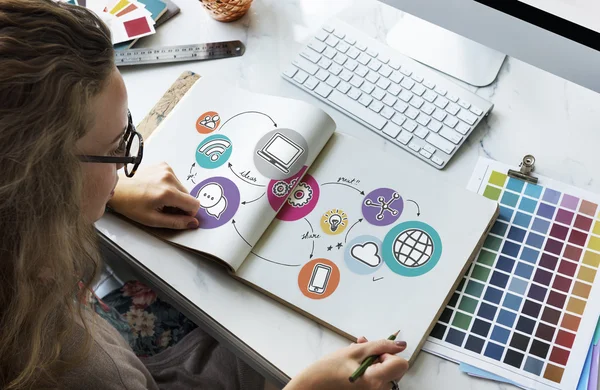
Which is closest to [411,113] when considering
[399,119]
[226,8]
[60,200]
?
[399,119]

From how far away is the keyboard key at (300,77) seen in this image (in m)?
0.98

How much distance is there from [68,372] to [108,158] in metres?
0.24

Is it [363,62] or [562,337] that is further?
[363,62]

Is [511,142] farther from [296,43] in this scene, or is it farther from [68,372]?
[68,372]

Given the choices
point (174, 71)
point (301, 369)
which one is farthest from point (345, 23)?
point (301, 369)

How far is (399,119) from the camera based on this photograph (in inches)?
36.5

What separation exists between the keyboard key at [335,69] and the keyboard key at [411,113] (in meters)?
0.13

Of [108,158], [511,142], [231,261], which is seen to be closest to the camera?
[108,158]

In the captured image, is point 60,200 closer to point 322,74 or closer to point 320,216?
point 320,216

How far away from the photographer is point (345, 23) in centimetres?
103

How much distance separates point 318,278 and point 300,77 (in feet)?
1.11

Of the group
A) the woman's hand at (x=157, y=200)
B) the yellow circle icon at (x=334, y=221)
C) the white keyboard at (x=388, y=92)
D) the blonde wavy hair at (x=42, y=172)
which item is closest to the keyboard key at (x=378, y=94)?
the white keyboard at (x=388, y=92)

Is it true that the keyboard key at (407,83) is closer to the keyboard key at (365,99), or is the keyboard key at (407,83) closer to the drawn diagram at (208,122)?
the keyboard key at (365,99)

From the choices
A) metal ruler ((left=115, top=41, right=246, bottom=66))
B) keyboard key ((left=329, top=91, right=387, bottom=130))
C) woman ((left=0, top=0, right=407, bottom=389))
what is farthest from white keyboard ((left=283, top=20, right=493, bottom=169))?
woman ((left=0, top=0, right=407, bottom=389))
